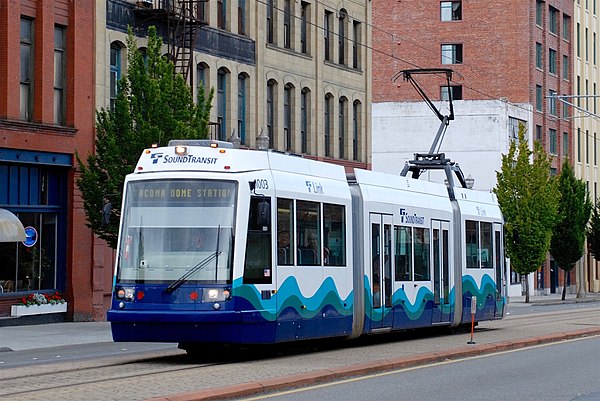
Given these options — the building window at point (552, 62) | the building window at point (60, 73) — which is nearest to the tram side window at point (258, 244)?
the building window at point (60, 73)

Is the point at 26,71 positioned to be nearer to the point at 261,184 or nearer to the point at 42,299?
the point at 42,299

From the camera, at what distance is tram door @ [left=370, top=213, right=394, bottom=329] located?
24.1m

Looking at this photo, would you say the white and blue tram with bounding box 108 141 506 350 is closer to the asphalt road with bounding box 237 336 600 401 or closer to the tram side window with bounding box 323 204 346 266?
the tram side window with bounding box 323 204 346 266

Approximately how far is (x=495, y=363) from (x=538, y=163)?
136 feet

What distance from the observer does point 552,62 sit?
8206 centimetres

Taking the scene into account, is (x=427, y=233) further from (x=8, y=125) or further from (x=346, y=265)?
(x=8, y=125)

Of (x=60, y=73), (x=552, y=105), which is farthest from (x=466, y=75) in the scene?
(x=60, y=73)

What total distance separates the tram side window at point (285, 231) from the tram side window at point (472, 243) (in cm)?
901

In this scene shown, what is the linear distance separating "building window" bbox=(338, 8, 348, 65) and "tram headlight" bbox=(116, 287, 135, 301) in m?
31.7

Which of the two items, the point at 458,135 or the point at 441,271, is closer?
the point at 441,271

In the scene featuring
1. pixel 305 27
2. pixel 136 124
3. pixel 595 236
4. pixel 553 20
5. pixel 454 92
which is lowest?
pixel 595 236

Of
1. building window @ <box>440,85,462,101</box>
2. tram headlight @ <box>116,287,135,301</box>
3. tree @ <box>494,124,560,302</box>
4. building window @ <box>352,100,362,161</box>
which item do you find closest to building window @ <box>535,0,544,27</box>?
building window @ <box>440,85,462,101</box>

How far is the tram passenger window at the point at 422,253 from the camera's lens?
26.1 meters

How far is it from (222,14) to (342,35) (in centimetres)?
897
